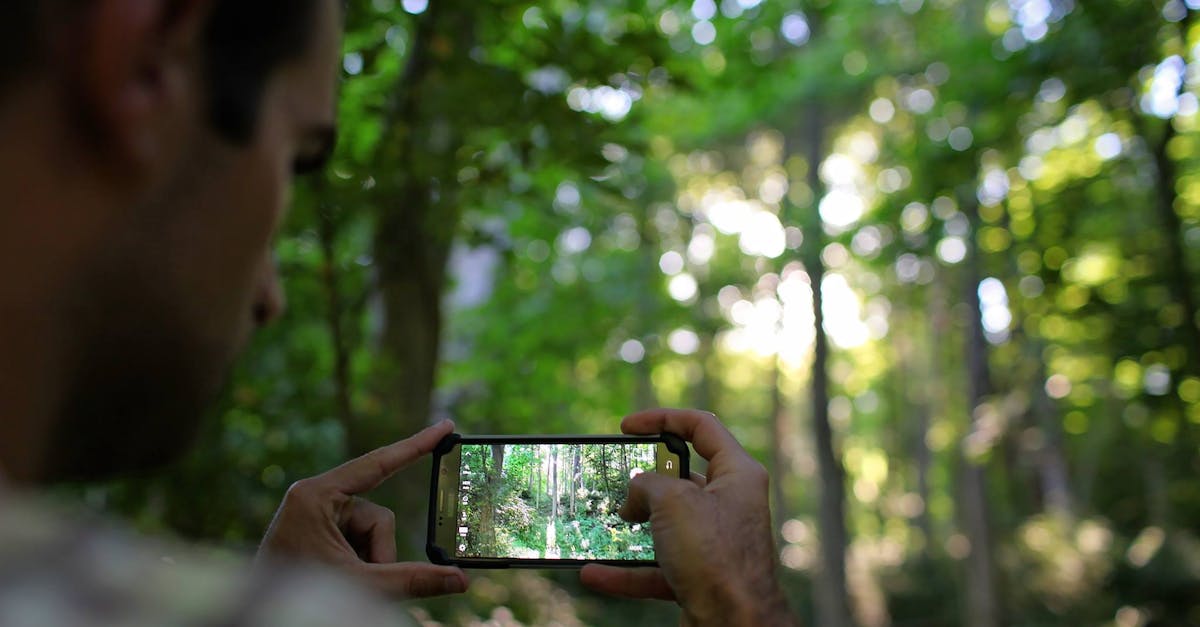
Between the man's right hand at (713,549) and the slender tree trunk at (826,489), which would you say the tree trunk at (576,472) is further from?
the slender tree trunk at (826,489)

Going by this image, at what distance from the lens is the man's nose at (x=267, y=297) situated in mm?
781

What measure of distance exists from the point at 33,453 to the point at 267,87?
0.27 m

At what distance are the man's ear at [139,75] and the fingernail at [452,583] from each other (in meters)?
0.97

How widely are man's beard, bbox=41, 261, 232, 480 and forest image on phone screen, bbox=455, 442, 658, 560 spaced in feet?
3.23

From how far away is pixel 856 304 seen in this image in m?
23.2

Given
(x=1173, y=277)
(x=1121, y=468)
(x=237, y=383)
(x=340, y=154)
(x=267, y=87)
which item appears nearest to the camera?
(x=267, y=87)

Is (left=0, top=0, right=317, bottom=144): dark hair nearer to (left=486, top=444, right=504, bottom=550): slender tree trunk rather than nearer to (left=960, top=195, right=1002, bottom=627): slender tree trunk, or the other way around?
(left=486, top=444, right=504, bottom=550): slender tree trunk

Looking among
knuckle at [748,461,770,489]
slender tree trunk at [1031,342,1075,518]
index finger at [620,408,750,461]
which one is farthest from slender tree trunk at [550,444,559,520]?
slender tree trunk at [1031,342,1075,518]

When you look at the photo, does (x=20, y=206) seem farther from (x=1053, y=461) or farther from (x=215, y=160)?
(x=1053, y=461)

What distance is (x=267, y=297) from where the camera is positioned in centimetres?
83

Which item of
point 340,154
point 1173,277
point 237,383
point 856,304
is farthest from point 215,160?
point 856,304

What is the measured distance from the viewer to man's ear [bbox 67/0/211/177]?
1.79 feet

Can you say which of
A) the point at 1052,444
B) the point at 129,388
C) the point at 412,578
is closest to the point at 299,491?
the point at 412,578

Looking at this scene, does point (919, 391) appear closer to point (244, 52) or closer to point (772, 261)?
point (772, 261)
